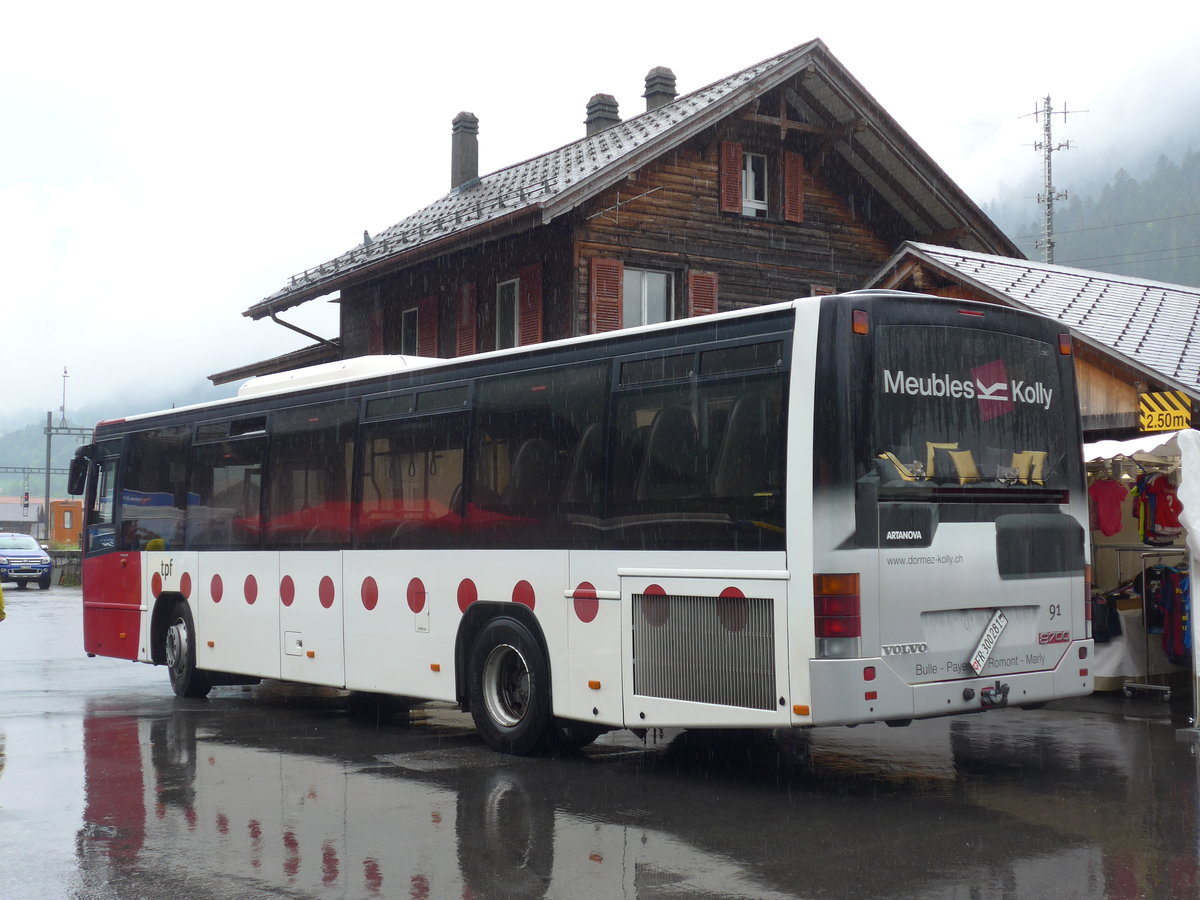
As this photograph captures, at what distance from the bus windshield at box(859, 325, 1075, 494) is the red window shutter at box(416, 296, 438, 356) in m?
18.9

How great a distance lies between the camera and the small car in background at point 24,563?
40281 millimetres

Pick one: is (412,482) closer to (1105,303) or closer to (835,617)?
(835,617)

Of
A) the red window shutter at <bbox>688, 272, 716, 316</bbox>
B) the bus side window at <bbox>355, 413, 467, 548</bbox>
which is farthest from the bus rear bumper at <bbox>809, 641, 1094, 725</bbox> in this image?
the red window shutter at <bbox>688, 272, 716, 316</bbox>

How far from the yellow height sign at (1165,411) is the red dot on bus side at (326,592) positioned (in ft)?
29.0

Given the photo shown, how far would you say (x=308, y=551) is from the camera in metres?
12.2

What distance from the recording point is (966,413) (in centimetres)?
864

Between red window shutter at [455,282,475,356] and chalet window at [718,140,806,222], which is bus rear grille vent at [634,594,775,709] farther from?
chalet window at [718,140,806,222]

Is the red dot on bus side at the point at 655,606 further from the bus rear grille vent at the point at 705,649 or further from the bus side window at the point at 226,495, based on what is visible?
the bus side window at the point at 226,495

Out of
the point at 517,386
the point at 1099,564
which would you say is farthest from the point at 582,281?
the point at 517,386

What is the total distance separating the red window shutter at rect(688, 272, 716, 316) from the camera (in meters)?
24.5

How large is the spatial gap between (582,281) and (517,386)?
13073 millimetres

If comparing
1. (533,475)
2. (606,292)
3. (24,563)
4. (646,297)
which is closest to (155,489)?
(533,475)

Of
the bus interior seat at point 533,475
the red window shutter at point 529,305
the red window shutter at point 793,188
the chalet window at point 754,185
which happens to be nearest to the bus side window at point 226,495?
the bus interior seat at point 533,475

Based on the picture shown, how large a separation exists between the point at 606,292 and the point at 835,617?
1574cm
